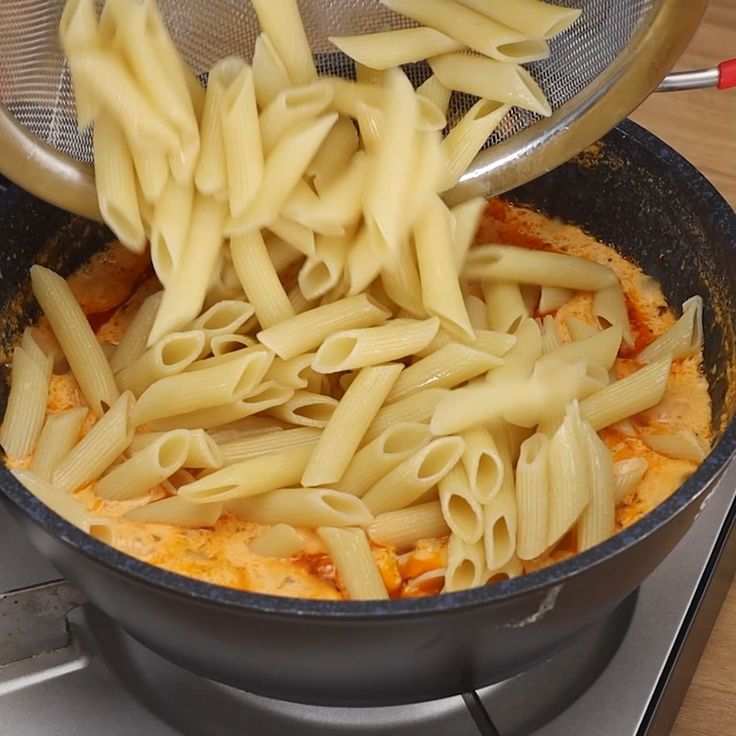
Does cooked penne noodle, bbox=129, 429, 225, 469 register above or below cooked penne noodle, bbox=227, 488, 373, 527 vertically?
above

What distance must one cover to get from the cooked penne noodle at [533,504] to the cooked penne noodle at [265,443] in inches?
8.5

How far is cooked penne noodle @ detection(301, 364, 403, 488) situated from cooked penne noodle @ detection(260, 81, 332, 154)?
26 centimetres

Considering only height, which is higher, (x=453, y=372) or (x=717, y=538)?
(x=453, y=372)

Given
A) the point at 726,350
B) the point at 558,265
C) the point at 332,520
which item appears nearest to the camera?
the point at 332,520

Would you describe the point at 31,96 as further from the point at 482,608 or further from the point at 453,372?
the point at 482,608

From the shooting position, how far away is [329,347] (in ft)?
3.73

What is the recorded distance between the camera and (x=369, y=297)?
47.6 inches

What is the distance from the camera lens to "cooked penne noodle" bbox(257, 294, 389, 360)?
1.15 metres

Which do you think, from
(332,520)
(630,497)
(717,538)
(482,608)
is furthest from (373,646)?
(717,538)

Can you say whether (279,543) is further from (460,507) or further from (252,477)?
(460,507)

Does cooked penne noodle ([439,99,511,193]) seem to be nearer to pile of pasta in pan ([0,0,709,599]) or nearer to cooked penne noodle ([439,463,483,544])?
pile of pasta in pan ([0,0,709,599])

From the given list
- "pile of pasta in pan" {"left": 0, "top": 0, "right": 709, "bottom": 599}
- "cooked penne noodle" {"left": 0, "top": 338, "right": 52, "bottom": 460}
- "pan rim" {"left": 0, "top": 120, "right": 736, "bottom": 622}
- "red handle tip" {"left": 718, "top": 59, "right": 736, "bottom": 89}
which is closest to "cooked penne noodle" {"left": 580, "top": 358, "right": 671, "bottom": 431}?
"pile of pasta in pan" {"left": 0, "top": 0, "right": 709, "bottom": 599}

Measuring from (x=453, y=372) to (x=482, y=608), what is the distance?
14.5 inches

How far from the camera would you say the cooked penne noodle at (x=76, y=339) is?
1.16m
